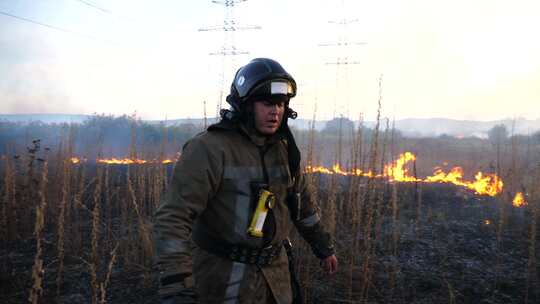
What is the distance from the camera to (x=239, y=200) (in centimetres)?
215

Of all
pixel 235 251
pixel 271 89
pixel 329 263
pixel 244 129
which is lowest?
pixel 329 263

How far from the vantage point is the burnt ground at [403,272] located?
4266 millimetres

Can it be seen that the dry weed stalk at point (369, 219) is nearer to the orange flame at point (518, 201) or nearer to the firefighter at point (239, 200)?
the firefighter at point (239, 200)

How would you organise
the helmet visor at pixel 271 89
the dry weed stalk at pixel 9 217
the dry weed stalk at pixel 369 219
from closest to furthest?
1. the helmet visor at pixel 271 89
2. the dry weed stalk at pixel 369 219
3. the dry weed stalk at pixel 9 217

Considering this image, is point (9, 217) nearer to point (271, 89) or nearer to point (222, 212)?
point (222, 212)

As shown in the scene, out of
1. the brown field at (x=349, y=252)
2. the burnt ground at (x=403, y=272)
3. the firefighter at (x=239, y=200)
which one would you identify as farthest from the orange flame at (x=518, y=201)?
the firefighter at (x=239, y=200)

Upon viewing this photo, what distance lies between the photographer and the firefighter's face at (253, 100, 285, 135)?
2.29 m

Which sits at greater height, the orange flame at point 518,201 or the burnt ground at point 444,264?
the orange flame at point 518,201

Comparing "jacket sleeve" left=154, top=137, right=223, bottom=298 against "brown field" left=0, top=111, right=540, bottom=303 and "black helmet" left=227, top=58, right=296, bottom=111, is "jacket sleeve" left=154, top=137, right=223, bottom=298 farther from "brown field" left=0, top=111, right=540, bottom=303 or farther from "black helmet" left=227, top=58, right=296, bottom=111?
"brown field" left=0, top=111, right=540, bottom=303

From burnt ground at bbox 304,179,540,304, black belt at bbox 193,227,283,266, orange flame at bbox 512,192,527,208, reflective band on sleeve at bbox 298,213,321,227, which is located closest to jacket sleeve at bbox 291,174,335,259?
reflective band on sleeve at bbox 298,213,321,227

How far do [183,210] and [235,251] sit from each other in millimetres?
421

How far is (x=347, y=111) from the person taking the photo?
6.93 metres

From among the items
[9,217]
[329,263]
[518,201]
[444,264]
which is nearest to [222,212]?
[329,263]

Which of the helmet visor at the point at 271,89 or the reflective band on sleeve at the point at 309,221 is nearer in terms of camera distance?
the helmet visor at the point at 271,89
